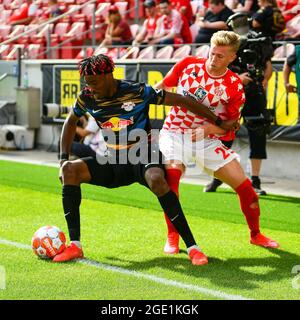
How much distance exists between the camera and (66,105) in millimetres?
15586

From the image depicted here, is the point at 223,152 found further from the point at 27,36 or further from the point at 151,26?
the point at 27,36

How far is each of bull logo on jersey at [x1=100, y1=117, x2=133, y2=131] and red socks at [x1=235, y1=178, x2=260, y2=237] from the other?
1178mm

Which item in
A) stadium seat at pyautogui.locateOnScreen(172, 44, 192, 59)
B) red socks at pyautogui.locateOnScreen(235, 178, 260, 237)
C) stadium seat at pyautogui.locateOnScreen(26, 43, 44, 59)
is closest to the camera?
red socks at pyautogui.locateOnScreen(235, 178, 260, 237)

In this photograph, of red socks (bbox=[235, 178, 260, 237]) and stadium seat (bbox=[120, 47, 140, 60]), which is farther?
stadium seat (bbox=[120, 47, 140, 60])

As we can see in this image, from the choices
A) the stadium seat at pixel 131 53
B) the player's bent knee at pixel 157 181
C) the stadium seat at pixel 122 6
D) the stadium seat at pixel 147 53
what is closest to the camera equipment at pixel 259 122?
the player's bent knee at pixel 157 181

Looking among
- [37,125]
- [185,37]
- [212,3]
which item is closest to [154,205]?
[212,3]

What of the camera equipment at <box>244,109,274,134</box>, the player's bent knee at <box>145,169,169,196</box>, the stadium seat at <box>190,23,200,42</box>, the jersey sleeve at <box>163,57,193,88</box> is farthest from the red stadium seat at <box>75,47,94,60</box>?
the player's bent knee at <box>145,169,169,196</box>

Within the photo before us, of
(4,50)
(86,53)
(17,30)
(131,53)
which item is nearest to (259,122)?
(131,53)

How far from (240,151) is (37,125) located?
5541 millimetres

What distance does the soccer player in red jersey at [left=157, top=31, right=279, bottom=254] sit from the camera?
21.1ft

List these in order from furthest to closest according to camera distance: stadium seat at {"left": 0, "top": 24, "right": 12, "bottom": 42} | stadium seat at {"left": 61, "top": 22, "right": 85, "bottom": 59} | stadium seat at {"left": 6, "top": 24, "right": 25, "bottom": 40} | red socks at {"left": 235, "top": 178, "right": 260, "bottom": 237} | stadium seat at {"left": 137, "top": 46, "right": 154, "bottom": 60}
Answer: stadium seat at {"left": 0, "top": 24, "right": 12, "bottom": 42} → stadium seat at {"left": 6, "top": 24, "right": 25, "bottom": 40} → stadium seat at {"left": 61, "top": 22, "right": 85, "bottom": 59} → stadium seat at {"left": 137, "top": 46, "right": 154, "bottom": 60} → red socks at {"left": 235, "top": 178, "right": 260, "bottom": 237}

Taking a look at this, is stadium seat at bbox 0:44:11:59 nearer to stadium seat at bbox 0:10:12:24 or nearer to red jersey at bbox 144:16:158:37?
stadium seat at bbox 0:10:12:24

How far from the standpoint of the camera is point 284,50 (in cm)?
1183

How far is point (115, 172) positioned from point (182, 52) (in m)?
7.62
